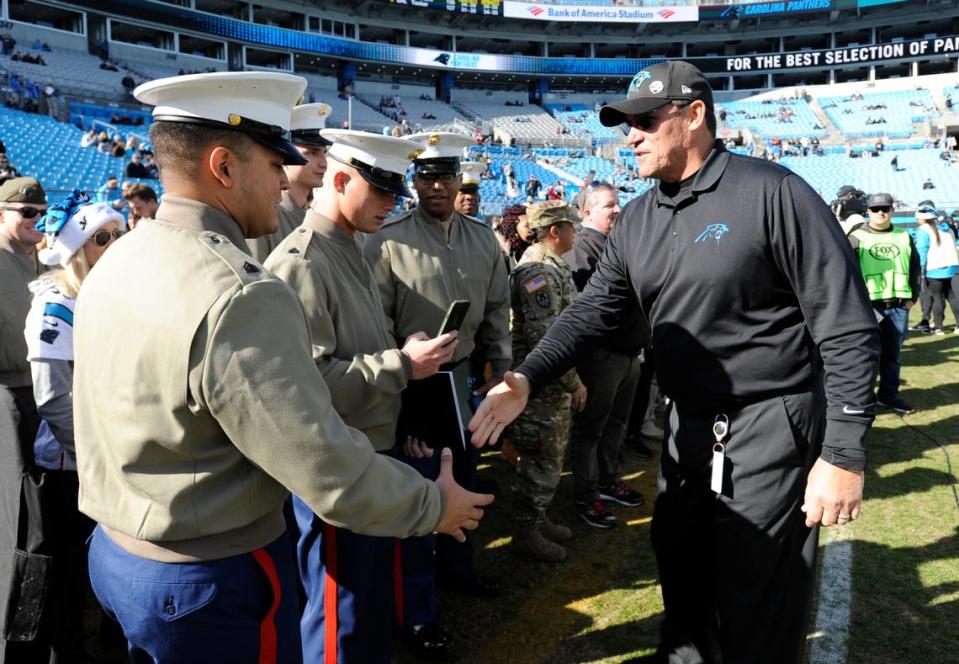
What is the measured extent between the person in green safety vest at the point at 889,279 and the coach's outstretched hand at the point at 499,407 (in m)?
5.32

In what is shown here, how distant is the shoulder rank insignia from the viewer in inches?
155

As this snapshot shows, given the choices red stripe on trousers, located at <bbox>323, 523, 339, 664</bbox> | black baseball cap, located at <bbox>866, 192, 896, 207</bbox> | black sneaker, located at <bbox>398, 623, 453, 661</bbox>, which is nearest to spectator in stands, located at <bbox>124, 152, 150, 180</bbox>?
black baseball cap, located at <bbox>866, 192, 896, 207</bbox>

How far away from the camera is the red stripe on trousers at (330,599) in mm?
2252

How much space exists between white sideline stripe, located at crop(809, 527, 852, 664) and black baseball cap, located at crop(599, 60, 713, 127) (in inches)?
88.5

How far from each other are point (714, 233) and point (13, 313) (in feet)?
9.65

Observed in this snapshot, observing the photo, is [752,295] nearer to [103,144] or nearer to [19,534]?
[19,534]

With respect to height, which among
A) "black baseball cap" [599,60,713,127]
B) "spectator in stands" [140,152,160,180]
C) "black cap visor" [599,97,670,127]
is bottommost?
"black cap visor" [599,97,670,127]

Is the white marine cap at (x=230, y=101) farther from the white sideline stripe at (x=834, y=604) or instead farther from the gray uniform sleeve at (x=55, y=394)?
the white sideline stripe at (x=834, y=604)

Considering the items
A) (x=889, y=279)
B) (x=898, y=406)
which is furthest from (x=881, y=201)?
(x=898, y=406)

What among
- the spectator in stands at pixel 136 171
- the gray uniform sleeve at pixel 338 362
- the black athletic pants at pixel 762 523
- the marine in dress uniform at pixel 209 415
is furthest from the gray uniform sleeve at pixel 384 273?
the spectator in stands at pixel 136 171

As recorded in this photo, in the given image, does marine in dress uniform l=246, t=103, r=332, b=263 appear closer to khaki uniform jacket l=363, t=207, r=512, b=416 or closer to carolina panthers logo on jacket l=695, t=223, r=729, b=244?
khaki uniform jacket l=363, t=207, r=512, b=416

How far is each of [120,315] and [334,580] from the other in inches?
50.6

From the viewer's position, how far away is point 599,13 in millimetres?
47906

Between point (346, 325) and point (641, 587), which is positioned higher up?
point (346, 325)
